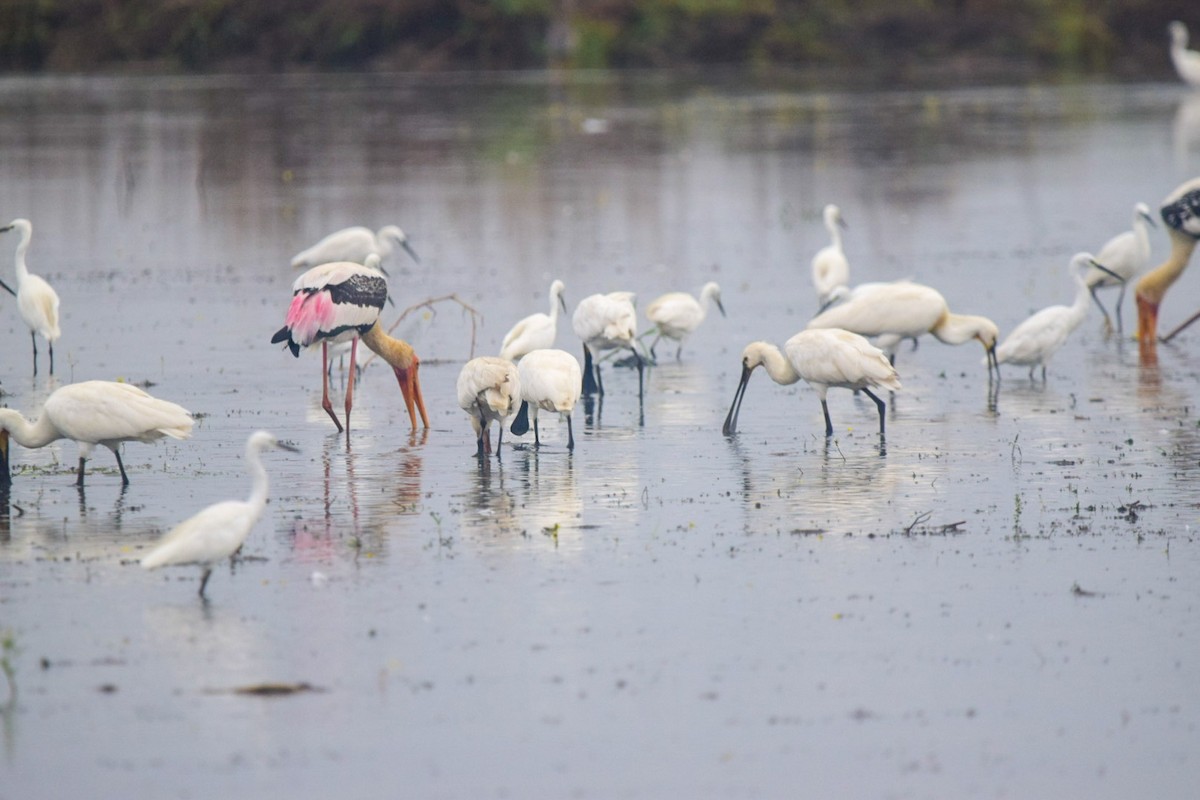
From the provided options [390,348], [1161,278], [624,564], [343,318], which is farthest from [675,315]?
[624,564]

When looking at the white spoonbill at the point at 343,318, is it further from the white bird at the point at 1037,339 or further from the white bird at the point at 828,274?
the white bird at the point at 828,274

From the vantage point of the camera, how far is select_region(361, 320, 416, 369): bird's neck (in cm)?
1327

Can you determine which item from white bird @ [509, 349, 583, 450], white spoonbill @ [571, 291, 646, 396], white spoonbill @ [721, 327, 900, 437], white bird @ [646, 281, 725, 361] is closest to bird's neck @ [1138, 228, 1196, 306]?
white bird @ [646, 281, 725, 361]

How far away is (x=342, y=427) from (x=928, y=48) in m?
52.8

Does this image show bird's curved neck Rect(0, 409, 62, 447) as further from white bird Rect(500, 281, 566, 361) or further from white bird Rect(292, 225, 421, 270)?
white bird Rect(292, 225, 421, 270)

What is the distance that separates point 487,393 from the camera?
11.8 metres

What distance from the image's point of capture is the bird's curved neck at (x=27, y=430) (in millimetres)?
10984

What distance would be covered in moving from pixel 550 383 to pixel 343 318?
6.05ft

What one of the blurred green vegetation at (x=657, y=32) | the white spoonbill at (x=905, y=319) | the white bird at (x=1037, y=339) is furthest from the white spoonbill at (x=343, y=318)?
the blurred green vegetation at (x=657, y=32)

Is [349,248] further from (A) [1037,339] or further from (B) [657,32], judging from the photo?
(B) [657,32]

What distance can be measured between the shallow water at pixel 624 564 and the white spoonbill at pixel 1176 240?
58 centimetres

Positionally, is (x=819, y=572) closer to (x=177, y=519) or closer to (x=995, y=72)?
(x=177, y=519)

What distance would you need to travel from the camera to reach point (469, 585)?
360 inches

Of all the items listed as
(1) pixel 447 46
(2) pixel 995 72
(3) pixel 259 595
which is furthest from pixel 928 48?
(3) pixel 259 595
